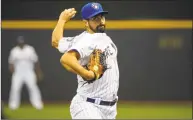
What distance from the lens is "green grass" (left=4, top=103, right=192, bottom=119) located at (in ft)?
26.6

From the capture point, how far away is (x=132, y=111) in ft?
27.8

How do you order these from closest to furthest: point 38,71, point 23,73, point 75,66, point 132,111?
point 75,66 < point 132,111 < point 38,71 < point 23,73

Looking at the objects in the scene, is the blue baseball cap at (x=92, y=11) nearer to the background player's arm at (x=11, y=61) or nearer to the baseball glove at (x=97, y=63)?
the baseball glove at (x=97, y=63)

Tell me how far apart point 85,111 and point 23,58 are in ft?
17.8

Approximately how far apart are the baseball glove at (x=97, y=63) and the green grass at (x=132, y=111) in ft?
14.7

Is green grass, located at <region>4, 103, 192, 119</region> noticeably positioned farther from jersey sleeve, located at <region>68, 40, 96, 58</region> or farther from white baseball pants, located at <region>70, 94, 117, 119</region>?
jersey sleeve, located at <region>68, 40, 96, 58</region>

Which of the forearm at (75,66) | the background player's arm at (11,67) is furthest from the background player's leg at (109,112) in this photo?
the background player's arm at (11,67)

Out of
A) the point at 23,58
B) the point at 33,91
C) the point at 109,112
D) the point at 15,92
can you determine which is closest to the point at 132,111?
the point at 33,91

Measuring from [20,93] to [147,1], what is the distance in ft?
8.25

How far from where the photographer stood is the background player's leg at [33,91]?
27.9 ft

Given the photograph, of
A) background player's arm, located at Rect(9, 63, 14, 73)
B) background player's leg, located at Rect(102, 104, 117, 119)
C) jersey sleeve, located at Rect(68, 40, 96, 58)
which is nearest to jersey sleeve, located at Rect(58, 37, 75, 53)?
jersey sleeve, located at Rect(68, 40, 96, 58)

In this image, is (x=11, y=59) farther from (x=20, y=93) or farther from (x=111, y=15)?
(x=111, y=15)

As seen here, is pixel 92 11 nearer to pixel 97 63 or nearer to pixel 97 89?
pixel 97 63

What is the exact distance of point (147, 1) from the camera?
26.5ft
